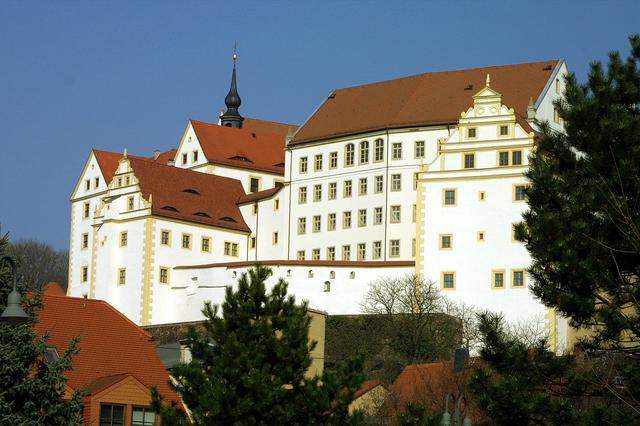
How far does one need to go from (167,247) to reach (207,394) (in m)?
57.0

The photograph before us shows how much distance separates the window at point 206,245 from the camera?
8981cm

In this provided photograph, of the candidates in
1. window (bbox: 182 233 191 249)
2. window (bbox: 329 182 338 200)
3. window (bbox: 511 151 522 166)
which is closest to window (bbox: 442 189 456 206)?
window (bbox: 511 151 522 166)

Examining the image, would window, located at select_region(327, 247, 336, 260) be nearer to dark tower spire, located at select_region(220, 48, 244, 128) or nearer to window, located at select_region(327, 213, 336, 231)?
window, located at select_region(327, 213, 336, 231)

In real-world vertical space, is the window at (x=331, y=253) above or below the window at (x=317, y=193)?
below

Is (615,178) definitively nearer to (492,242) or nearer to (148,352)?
(148,352)

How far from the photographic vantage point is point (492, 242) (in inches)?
2987

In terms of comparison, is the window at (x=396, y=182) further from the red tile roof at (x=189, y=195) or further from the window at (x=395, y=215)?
the red tile roof at (x=189, y=195)

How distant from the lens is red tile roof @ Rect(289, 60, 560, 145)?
278 ft

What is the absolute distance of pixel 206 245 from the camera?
9006 centimetres

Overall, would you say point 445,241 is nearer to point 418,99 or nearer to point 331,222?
point 331,222

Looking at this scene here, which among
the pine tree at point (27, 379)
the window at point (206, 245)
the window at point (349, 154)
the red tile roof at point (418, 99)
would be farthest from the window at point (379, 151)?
the pine tree at point (27, 379)

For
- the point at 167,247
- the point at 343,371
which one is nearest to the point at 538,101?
the point at 167,247

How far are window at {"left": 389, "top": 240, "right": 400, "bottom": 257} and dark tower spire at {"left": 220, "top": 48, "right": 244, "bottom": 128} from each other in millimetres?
36395

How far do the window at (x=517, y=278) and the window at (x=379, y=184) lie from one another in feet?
40.3
